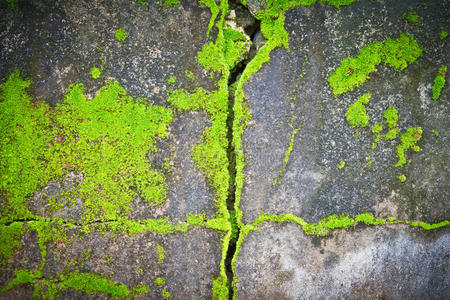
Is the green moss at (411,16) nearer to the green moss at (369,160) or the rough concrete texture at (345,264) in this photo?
the green moss at (369,160)

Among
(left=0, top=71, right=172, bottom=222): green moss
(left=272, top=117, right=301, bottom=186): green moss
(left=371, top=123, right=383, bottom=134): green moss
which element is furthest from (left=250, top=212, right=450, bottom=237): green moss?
(left=0, top=71, right=172, bottom=222): green moss

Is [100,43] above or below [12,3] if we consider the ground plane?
above

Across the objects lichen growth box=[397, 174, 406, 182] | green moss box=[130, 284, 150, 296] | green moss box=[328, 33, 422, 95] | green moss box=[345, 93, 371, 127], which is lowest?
green moss box=[130, 284, 150, 296]

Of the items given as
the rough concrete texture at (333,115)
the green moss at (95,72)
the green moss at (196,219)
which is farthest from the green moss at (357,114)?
the green moss at (95,72)

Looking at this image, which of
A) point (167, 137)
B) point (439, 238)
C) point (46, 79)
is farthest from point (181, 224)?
point (439, 238)

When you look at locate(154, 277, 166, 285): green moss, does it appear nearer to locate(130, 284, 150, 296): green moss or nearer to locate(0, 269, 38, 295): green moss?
locate(130, 284, 150, 296): green moss

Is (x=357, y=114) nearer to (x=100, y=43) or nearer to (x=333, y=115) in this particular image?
(x=333, y=115)

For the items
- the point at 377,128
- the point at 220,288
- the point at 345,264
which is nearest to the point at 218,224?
the point at 220,288
